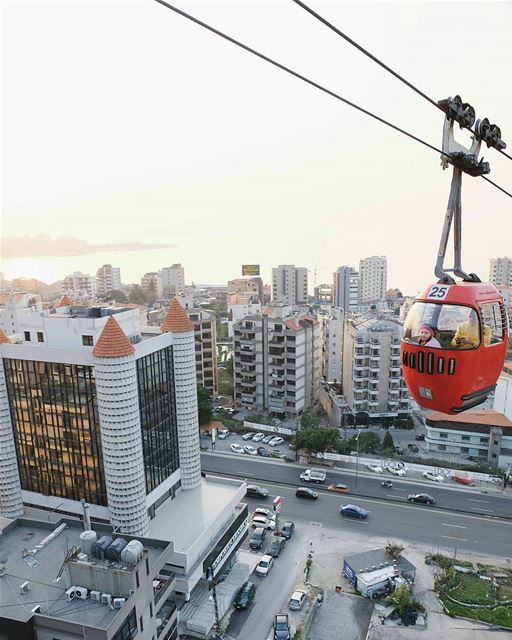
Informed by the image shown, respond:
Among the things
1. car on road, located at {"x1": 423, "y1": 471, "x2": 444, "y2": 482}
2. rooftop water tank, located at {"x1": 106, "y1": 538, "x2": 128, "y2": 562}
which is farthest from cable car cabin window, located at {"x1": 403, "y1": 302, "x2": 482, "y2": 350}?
car on road, located at {"x1": 423, "y1": 471, "x2": 444, "y2": 482}

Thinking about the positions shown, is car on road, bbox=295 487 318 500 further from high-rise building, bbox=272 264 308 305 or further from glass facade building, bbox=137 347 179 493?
high-rise building, bbox=272 264 308 305

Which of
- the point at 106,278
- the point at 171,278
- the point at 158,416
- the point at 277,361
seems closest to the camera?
the point at 158,416

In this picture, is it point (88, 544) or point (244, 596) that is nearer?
point (88, 544)

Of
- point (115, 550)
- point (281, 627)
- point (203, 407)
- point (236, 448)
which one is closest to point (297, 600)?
point (281, 627)

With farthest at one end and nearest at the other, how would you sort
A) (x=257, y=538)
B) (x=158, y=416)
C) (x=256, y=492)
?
1. (x=256, y=492)
2. (x=257, y=538)
3. (x=158, y=416)

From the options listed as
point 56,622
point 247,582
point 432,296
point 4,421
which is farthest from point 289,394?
point 432,296

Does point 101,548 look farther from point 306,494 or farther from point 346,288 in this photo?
point 346,288

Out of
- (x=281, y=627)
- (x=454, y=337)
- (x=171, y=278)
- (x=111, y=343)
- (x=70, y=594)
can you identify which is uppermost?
(x=454, y=337)
